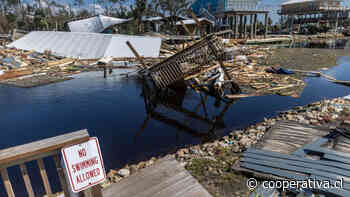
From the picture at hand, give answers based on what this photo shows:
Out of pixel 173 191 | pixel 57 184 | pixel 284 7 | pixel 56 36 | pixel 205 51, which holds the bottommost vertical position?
pixel 57 184

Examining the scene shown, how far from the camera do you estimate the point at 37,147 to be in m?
2.32

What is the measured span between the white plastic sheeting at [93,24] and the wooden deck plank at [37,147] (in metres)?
50.3

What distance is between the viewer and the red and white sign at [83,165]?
231cm

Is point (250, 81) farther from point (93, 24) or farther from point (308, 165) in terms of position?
point (93, 24)

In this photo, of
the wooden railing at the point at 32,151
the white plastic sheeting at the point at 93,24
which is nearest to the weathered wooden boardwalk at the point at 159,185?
the wooden railing at the point at 32,151

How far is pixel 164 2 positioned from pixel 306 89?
48.2 metres

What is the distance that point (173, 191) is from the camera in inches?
172

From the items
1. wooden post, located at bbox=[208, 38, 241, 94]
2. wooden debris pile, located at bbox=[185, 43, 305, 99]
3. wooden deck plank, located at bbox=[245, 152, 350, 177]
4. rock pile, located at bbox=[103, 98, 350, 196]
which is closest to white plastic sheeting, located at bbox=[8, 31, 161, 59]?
wooden debris pile, located at bbox=[185, 43, 305, 99]

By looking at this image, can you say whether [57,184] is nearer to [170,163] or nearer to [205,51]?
[170,163]

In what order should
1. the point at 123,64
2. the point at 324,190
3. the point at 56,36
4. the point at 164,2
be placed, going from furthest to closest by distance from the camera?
the point at 164,2
the point at 56,36
the point at 123,64
the point at 324,190

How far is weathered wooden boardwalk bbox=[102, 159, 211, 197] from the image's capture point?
171 inches

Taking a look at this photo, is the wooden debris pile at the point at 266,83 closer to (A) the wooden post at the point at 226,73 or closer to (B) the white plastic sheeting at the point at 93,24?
(A) the wooden post at the point at 226,73

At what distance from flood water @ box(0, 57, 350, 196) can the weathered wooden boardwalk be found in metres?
1.91

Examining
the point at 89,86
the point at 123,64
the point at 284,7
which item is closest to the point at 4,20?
the point at 123,64
